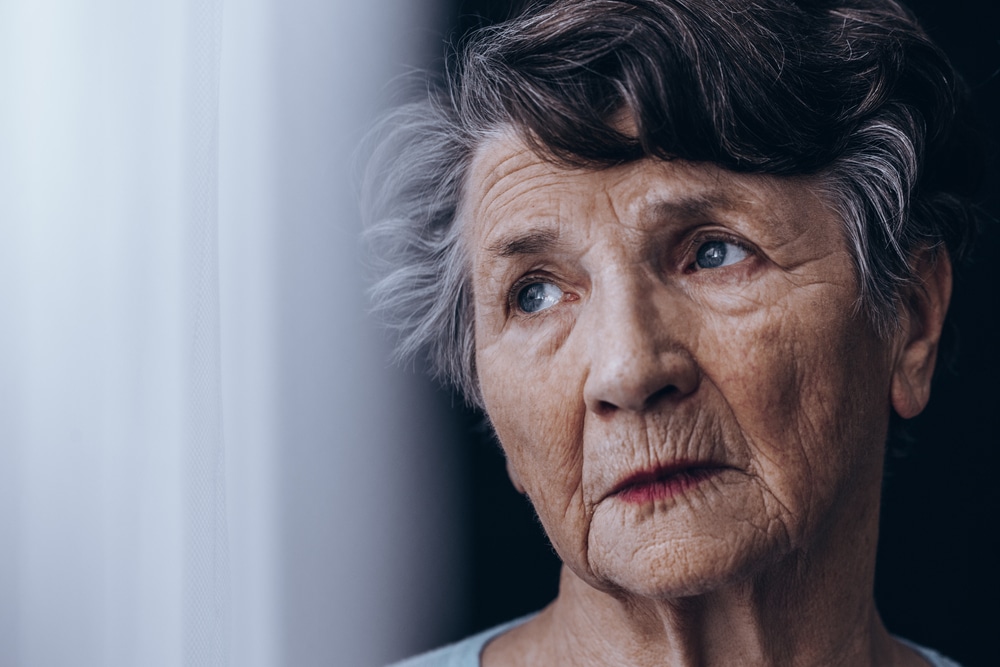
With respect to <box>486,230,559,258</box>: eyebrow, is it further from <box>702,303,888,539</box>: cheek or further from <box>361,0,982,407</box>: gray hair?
<box>702,303,888,539</box>: cheek

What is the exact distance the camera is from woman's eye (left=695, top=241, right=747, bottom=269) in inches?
54.7

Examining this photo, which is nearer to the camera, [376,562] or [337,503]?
[337,503]

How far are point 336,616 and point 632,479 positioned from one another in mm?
601

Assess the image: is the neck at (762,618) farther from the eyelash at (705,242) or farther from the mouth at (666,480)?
the eyelash at (705,242)

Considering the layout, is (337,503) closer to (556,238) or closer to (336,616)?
(336,616)

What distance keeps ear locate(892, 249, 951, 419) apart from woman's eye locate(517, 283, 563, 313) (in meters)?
0.53

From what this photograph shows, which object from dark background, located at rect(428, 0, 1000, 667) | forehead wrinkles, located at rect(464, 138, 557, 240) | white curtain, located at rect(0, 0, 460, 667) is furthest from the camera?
dark background, located at rect(428, 0, 1000, 667)

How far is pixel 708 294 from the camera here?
136 centimetres

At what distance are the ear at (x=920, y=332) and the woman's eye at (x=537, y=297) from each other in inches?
20.9

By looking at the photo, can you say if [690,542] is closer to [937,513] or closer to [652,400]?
[652,400]

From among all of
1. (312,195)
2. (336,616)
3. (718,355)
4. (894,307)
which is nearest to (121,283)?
(312,195)

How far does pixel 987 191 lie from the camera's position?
2.11 meters

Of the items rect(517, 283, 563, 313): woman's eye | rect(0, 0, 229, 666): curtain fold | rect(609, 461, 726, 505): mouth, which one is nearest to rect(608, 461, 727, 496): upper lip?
rect(609, 461, 726, 505): mouth

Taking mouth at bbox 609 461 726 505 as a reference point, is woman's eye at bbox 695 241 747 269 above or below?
above
